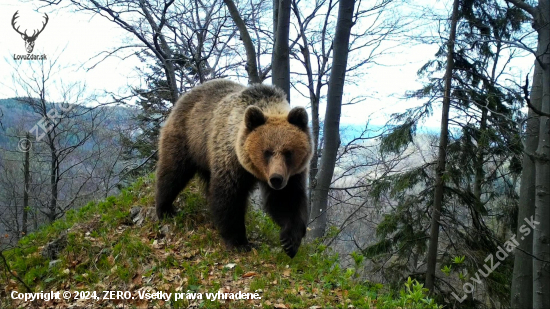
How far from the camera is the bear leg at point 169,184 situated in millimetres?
6738

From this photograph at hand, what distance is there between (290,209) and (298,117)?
1303 mm

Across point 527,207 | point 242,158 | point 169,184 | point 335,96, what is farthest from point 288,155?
point 527,207

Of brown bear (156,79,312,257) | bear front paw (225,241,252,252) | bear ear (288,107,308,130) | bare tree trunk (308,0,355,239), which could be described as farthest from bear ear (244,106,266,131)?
bare tree trunk (308,0,355,239)

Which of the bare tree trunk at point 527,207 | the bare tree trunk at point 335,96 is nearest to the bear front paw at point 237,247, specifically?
the bare tree trunk at point 335,96

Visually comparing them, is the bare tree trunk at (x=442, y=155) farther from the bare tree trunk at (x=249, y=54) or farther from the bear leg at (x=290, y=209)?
the bear leg at (x=290, y=209)

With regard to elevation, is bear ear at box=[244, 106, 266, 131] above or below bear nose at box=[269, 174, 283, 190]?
above

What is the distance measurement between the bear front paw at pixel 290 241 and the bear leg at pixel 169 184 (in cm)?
222

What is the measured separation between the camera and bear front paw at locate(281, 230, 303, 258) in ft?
18.1

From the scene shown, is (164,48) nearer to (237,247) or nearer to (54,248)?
(54,248)

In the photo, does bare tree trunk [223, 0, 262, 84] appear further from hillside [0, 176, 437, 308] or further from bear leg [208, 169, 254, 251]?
bear leg [208, 169, 254, 251]

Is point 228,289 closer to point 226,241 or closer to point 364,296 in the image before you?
point 226,241

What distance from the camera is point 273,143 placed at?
5238 millimetres

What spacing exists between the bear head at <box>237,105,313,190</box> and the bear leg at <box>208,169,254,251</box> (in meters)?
0.33

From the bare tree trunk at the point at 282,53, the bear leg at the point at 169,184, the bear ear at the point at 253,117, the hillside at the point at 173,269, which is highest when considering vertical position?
the bare tree trunk at the point at 282,53
